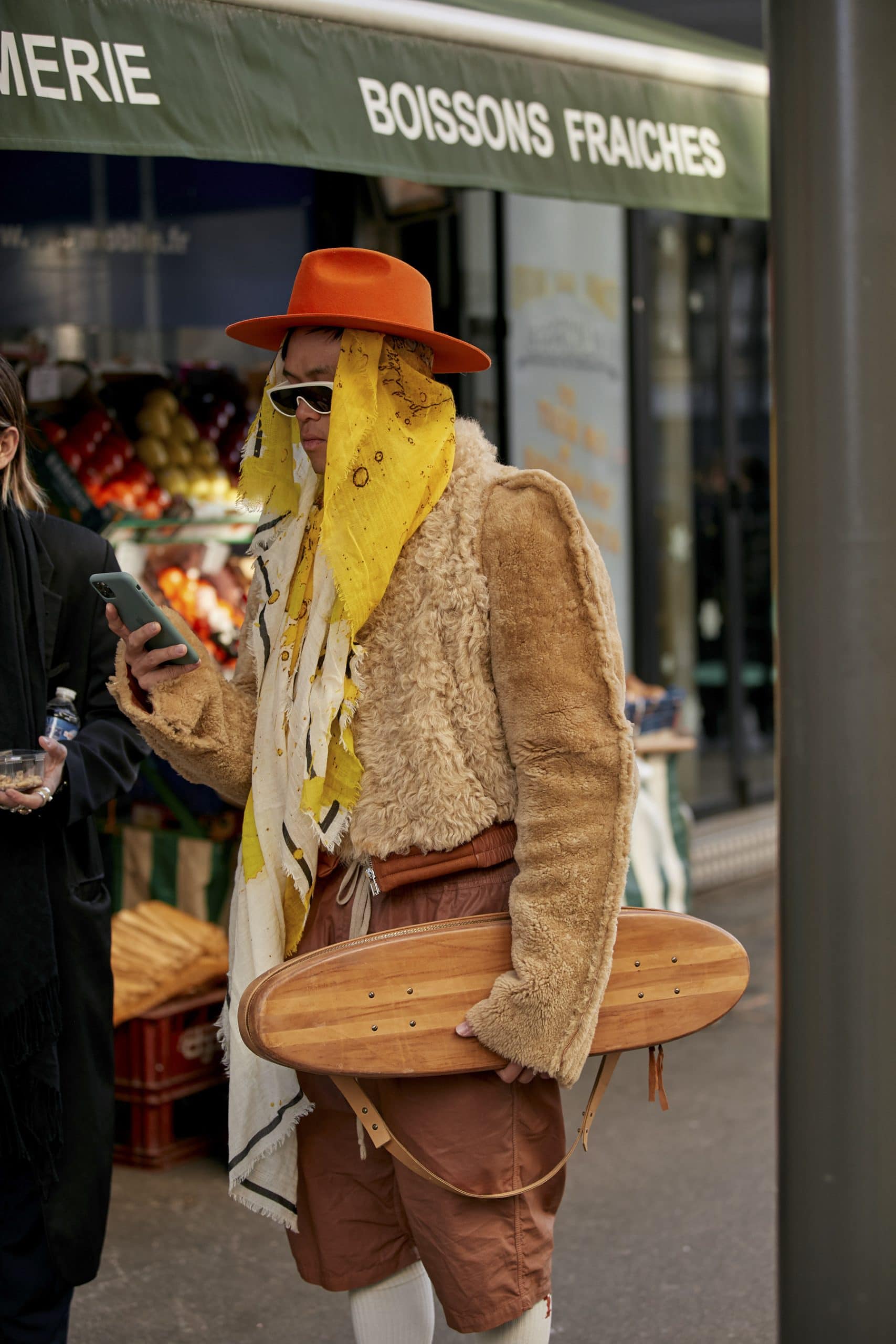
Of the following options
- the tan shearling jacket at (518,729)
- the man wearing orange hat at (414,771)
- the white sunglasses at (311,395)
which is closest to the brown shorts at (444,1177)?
the man wearing orange hat at (414,771)

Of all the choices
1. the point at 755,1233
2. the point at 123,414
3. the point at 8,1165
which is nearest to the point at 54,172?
the point at 123,414

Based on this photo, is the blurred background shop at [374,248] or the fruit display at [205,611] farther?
the fruit display at [205,611]

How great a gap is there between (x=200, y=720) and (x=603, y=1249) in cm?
190

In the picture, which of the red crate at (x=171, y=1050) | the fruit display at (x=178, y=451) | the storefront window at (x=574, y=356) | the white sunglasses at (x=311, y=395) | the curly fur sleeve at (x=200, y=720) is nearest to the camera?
the white sunglasses at (x=311, y=395)

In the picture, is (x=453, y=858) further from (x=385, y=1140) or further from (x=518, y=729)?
(x=385, y=1140)

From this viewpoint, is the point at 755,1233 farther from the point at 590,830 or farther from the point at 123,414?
the point at 123,414

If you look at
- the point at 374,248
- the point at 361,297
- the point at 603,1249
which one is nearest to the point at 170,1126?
the point at 603,1249

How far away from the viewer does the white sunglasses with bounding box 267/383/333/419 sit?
7.61 ft

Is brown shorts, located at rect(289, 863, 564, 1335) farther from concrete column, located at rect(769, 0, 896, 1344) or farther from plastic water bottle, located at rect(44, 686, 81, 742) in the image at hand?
plastic water bottle, located at rect(44, 686, 81, 742)

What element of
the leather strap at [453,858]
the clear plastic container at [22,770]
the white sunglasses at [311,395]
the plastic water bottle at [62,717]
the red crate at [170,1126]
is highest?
the white sunglasses at [311,395]

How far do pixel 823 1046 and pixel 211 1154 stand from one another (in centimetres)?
249

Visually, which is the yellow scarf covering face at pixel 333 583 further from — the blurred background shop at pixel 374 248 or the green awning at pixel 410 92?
the green awning at pixel 410 92

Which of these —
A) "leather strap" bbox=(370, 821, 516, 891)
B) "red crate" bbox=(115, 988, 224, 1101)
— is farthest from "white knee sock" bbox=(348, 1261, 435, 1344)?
"red crate" bbox=(115, 988, 224, 1101)

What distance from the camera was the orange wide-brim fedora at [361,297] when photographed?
2299 mm
